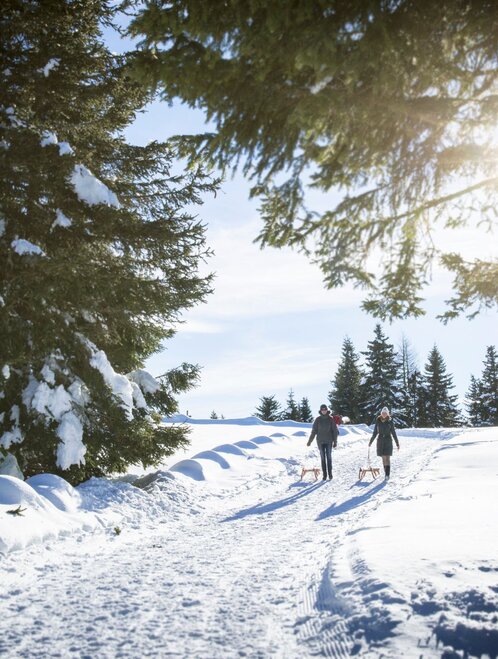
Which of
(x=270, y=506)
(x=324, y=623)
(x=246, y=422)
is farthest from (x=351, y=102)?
(x=246, y=422)

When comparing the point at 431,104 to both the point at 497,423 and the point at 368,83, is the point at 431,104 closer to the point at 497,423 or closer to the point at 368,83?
the point at 368,83

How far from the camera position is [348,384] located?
172 ft

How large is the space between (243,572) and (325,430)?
944 centimetres

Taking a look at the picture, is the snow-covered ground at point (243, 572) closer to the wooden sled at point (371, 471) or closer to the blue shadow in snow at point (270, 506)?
the blue shadow in snow at point (270, 506)

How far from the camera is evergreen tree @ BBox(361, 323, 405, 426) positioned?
51.2 m

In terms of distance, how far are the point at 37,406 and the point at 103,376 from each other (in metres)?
1.36

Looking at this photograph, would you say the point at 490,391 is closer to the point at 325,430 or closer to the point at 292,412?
the point at 292,412

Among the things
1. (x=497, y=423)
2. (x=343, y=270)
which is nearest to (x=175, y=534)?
(x=343, y=270)

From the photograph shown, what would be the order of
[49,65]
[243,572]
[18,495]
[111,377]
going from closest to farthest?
1. [243,572]
2. [18,495]
3. [49,65]
4. [111,377]

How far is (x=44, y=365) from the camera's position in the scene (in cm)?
971

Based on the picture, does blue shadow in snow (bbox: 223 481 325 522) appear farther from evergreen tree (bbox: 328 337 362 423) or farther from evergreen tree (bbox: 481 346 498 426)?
evergreen tree (bbox: 481 346 498 426)

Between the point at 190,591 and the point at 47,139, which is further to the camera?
the point at 47,139

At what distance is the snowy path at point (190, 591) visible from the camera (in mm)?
3908

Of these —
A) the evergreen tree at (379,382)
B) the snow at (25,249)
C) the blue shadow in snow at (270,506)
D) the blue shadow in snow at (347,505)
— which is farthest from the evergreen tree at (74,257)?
the evergreen tree at (379,382)
